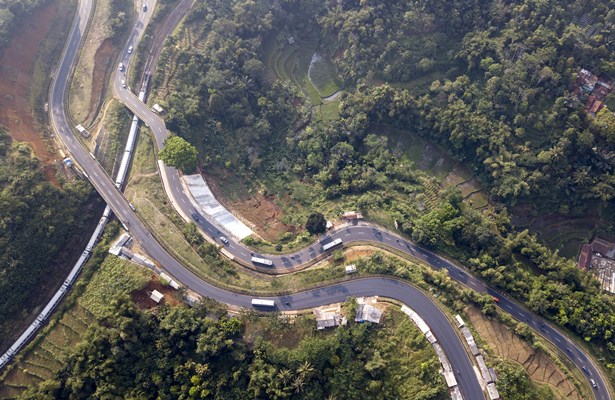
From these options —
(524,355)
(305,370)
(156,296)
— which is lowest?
(305,370)

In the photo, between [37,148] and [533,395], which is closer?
[533,395]

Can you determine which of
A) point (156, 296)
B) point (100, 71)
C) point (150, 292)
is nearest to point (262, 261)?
point (156, 296)

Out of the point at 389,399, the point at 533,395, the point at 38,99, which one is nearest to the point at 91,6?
the point at 38,99

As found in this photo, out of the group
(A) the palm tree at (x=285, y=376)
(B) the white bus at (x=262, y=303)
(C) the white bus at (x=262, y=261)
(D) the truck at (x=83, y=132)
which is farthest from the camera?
(D) the truck at (x=83, y=132)

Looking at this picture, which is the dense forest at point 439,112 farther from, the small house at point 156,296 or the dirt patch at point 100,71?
the small house at point 156,296

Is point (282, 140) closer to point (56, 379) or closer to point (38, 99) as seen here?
point (38, 99)

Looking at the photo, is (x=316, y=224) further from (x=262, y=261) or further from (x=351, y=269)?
(x=262, y=261)

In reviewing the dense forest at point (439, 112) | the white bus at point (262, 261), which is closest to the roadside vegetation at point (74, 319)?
the white bus at point (262, 261)
